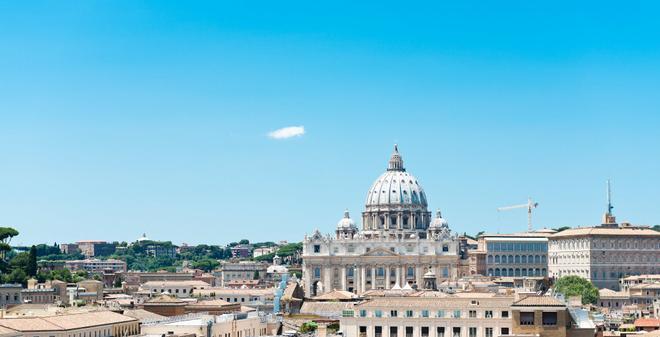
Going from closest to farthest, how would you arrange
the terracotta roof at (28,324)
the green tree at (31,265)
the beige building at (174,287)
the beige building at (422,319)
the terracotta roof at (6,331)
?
1. the terracotta roof at (6,331)
2. the terracotta roof at (28,324)
3. the beige building at (422,319)
4. the green tree at (31,265)
5. the beige building at (174,287)

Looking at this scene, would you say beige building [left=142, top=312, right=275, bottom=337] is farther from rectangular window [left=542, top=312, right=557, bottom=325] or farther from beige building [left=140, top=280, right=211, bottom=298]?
beige building [left=140, top=280, right=211, bottom=298]

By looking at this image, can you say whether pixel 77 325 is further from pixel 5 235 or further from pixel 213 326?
pixel 5 235

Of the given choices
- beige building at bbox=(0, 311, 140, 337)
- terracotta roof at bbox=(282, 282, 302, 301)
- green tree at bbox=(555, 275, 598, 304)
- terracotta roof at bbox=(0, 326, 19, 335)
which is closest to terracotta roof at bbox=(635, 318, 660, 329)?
terracotta roof at bbox=(282, 282, 302, 301)

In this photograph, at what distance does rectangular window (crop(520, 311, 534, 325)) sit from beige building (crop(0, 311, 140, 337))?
60.2 ft

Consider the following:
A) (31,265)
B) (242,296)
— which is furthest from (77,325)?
(31,265)

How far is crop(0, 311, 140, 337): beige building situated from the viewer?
59.4 m

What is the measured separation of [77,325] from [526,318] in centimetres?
1882

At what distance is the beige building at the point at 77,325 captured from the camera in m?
59.4

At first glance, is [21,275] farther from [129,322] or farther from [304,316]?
[129,322]

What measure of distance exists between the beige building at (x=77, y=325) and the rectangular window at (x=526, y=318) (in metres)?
18.3

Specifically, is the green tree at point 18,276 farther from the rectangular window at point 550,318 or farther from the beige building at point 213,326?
the rectangular window at point 550,318

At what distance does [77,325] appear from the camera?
205 feet

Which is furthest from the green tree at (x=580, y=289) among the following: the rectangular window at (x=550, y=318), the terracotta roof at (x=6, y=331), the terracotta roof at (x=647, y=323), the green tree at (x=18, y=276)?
the terracotta roof at (x=6, y=331)

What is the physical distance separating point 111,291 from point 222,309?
7795cm
